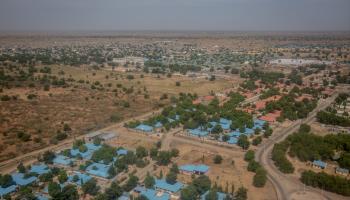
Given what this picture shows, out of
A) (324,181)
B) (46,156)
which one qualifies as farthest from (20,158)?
(324,181)

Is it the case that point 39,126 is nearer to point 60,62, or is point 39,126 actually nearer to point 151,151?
point 151,151

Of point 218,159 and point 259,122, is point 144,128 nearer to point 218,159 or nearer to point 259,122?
point 218,159

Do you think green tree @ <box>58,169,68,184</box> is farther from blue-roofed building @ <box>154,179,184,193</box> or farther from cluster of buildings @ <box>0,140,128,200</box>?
blue-roofed building @ <box>154,179,184,193</box>

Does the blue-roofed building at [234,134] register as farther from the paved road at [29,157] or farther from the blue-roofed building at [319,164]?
the paved road at [29,157]

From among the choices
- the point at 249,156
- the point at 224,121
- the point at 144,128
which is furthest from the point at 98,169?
the point at 224,121

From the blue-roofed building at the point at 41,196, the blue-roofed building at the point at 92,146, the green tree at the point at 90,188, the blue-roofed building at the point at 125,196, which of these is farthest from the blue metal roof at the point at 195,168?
the blue-roofed building at the point at 41,196
